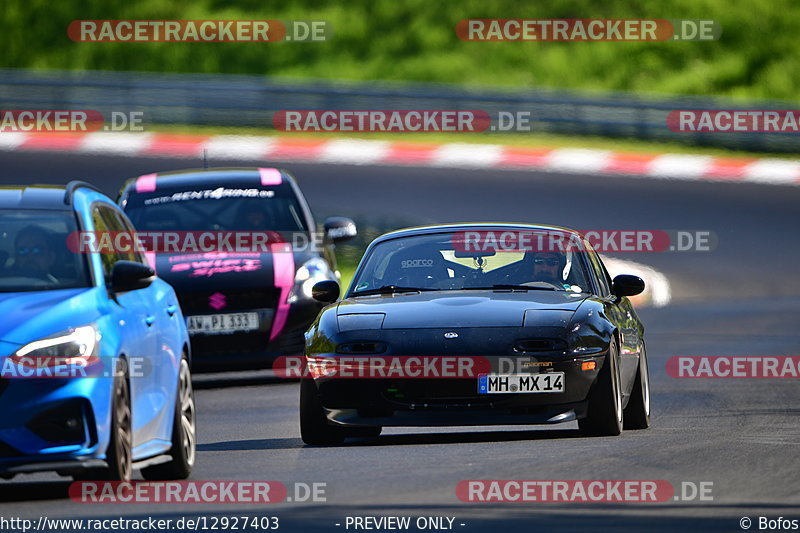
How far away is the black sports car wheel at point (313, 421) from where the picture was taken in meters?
10.5

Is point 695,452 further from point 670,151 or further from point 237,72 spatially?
point 237,72

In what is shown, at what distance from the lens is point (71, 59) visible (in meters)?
39.9

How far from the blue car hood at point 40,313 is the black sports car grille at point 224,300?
260 inches

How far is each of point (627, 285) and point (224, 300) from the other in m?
4.61

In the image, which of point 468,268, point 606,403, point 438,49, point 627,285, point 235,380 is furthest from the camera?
point 438,49

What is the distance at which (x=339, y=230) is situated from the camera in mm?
16016

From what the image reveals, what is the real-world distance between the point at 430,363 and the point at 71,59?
102 ft

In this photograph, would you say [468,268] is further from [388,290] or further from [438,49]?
[438,49]

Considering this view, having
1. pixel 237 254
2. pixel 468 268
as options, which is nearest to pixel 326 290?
pixel 468 268

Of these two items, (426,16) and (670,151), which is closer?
(670,151)

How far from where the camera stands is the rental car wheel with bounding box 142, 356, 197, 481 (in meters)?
9.33

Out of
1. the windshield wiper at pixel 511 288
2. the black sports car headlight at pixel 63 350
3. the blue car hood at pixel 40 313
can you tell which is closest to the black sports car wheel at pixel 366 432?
the windshield wiper at pixel 511 288

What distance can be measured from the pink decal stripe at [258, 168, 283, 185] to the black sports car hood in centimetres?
567

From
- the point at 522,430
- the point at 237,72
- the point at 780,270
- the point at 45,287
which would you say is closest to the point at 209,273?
the point at 522,430
